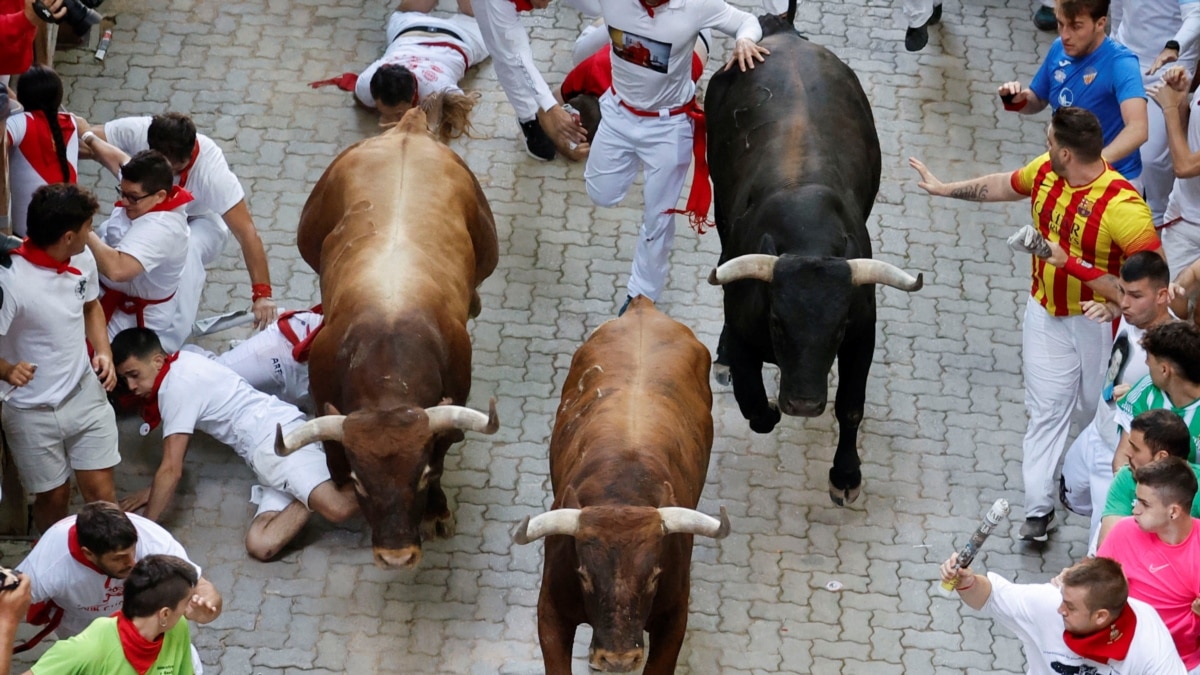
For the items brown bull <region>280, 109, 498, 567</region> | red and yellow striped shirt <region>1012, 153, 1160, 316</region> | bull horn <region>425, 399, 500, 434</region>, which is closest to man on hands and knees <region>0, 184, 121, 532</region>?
brown bull <region>280, 109, 498, 567</region>

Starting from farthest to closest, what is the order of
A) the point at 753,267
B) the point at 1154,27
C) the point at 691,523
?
the point at 1154,27 → the point at 753,267 → the point at 691,523

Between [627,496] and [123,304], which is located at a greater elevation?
[627,496]

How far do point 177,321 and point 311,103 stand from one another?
3.09 metres

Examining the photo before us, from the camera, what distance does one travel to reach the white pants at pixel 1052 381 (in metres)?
8.57

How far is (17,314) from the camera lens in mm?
7758

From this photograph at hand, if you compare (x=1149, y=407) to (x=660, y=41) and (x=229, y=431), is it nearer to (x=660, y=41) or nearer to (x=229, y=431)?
(x=660, y=41)

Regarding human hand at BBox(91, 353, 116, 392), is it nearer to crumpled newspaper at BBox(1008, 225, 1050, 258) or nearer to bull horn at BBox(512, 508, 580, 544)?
bull horn at BBox(512, 508, 580, 544)

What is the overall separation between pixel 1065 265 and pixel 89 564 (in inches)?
198

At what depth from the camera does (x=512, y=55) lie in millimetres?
11062

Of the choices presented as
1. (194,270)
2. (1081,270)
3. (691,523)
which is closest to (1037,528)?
(1081,270)

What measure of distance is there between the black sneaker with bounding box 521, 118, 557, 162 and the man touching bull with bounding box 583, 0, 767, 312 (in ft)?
4.20

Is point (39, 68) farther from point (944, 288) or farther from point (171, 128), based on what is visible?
point (944, 288)

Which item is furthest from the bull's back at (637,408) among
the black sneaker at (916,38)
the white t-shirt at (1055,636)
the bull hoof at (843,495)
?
the black sneaker at (916,38)

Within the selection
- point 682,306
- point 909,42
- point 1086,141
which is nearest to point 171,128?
point 682,306
